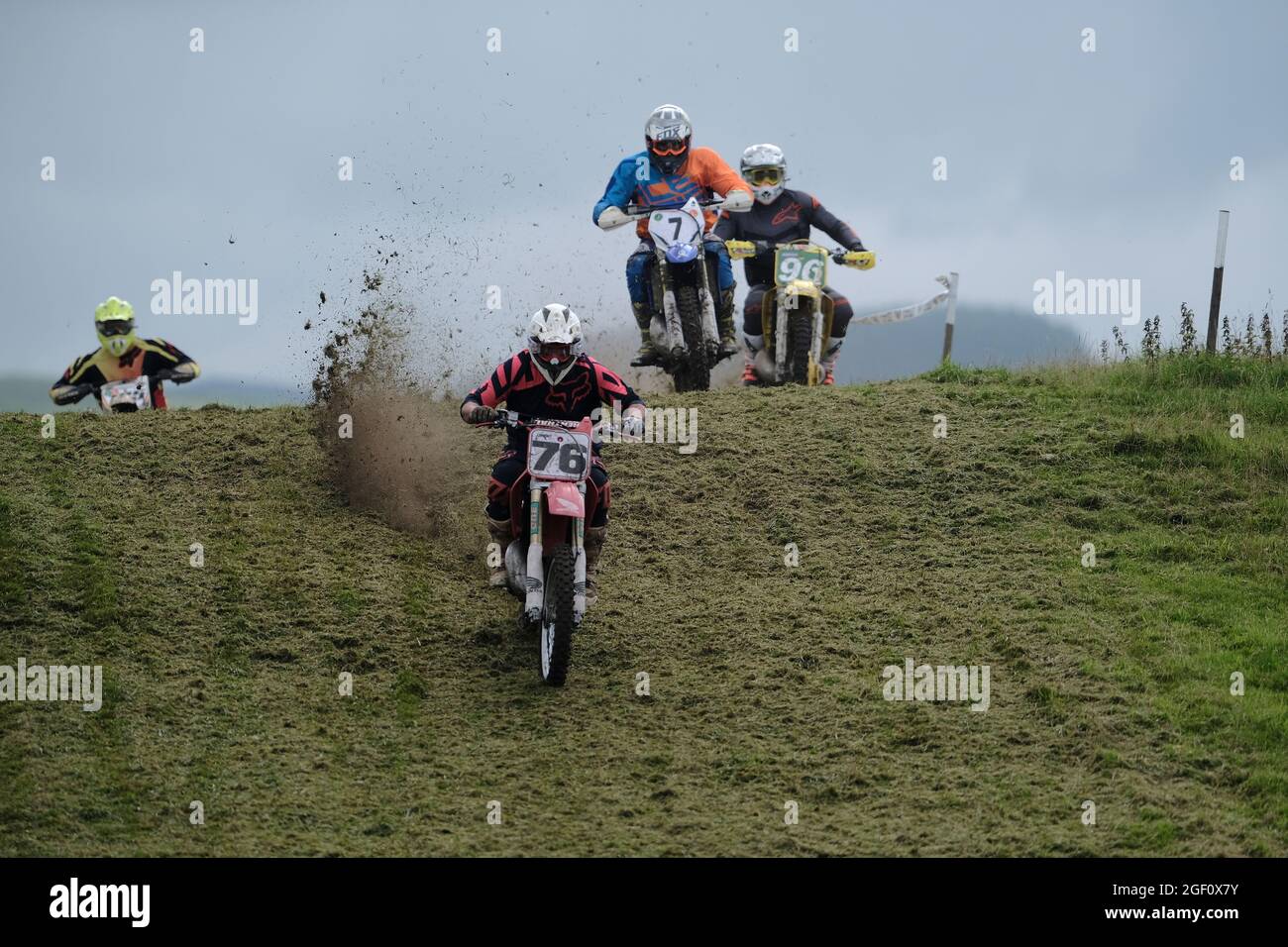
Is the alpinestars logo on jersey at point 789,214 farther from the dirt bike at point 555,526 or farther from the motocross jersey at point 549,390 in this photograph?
the dirt bike at point 555,526

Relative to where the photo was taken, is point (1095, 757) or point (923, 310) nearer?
point (1095, 757)

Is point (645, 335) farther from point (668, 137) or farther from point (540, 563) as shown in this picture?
point (540, 563)

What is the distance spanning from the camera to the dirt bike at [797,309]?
17.5 meters

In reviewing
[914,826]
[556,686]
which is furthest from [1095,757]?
[556,686]

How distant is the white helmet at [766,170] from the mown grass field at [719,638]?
254cm

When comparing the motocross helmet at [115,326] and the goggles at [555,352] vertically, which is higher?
the motocross helmet at [115,326]

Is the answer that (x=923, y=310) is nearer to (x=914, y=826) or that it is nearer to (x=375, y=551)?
(x=375, y=551)

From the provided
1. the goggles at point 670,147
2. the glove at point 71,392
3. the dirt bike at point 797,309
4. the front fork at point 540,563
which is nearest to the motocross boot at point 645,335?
the dirt bike at point 797,309

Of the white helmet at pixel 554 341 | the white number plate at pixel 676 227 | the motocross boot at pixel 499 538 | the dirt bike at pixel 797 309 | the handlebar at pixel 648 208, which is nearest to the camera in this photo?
the white helmet at pixel 554 341

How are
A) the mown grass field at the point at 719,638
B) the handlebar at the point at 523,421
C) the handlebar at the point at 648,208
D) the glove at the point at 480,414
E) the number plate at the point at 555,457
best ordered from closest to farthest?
the mown grass field at the point at 719,638, the number plate at the point at 555,457, the handlebar at the point at 523,421, the glove at the point at 480,414, the handlebar at the point at 648,208

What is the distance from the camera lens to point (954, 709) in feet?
34.4

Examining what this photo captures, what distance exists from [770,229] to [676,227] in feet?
5.33

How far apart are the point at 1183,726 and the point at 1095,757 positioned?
0.73 meters

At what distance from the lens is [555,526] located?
1082 centimetres
